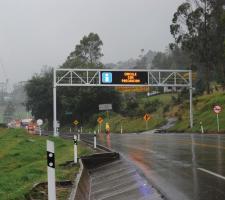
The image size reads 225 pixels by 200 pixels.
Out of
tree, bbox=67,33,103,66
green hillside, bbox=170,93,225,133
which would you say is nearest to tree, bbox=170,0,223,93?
green hillside, bbox=170,93,225,133

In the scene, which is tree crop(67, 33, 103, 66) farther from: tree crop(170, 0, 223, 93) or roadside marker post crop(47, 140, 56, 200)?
roadside marker post crop(47, 140, 56, 200)

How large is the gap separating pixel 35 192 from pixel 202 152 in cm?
1090

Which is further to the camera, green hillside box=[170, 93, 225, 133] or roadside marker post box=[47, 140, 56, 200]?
green hillside box=[170, 93, 225, 133]

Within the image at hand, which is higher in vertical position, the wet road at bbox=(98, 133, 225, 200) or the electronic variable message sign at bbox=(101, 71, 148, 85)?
the electronic variable message sign at bbox=(101, 71, 148, 85)

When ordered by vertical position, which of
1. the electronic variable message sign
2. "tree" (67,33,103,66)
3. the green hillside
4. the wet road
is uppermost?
"tree" (67,33,103,66)

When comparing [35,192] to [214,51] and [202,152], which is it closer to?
[202,152]

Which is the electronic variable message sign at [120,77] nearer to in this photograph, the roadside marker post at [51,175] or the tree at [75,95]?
the tree at [75,95]

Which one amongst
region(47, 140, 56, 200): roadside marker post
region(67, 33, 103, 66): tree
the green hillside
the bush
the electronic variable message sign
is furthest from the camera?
region(67, 33, 103, 66): tree

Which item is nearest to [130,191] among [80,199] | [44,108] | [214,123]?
[80,199]

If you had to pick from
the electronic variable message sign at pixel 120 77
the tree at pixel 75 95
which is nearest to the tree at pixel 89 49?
the tree at pixel 75 95

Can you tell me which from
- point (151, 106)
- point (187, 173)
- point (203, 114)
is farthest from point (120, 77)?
point (187, 173)

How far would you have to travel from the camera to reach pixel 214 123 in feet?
176

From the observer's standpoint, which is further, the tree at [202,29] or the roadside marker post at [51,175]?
the tree at [202,29]

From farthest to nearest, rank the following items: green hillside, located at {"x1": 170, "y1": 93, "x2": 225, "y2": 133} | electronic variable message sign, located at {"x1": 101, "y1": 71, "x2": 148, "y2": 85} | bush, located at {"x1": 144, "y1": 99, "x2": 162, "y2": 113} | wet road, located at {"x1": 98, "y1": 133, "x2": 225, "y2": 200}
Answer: bush, located at {"x1": 144, "y1": 99, "x2": 162, "y2": 113}, electronic variable message sign, located at {"x1": 101, "y1": 71, "x2": 148, "y2": 85}, green hillside, located at {"x1": 170, "y1": 93, "x2": 225, "y2": 133}, wet road, located at {"x1": 98, "y1": 133, "x2": 225, "y2": 200}
